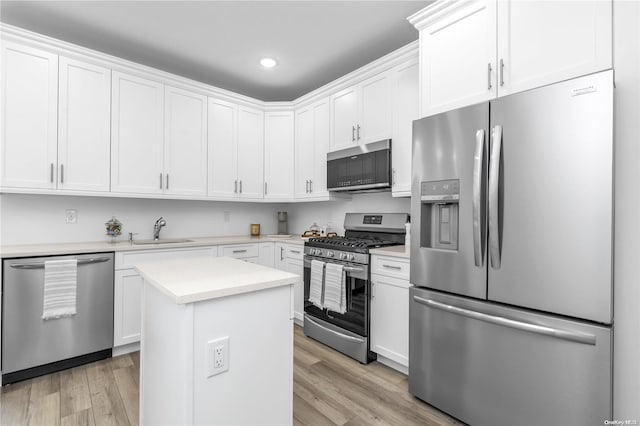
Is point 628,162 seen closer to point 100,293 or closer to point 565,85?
point 565,85

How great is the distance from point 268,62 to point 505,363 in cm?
313

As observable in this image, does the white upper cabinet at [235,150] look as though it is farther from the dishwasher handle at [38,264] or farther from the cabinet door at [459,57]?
the cabinet door at [459,57]

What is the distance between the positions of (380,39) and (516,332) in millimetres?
2493

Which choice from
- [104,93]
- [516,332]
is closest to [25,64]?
[104,93]

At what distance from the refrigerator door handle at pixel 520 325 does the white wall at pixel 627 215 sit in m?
0.15

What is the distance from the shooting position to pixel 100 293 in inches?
99.3

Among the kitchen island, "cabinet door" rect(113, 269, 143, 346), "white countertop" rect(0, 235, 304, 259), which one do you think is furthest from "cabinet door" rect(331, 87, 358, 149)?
"cabinet door" rect(113, 269, 143, 346)

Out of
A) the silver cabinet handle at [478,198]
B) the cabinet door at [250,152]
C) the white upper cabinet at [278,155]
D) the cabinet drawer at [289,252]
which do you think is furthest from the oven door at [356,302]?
the cabinet door at [250,152]

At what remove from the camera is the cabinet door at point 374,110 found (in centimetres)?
280

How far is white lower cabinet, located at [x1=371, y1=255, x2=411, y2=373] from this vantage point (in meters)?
2.32

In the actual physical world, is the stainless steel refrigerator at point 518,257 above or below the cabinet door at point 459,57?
below

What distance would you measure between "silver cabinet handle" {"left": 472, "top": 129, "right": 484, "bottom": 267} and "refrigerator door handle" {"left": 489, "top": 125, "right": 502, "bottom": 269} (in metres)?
0.05

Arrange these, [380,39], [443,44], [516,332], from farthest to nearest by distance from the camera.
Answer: [380,39] → [443,44] → [516,332]

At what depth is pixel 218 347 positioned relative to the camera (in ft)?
3.65
